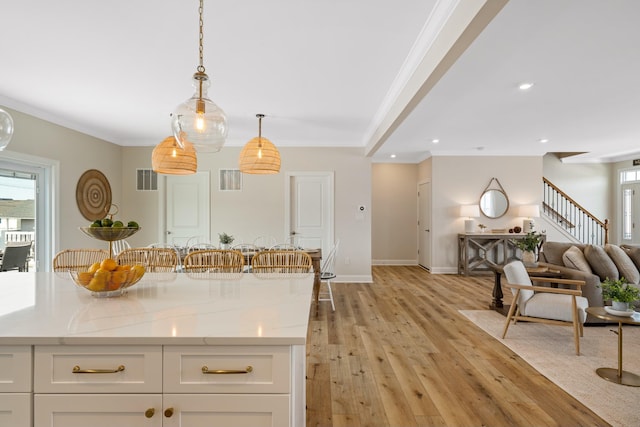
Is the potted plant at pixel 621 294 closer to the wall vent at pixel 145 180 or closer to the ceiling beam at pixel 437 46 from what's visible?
the ceiling beam at pixel 437 46

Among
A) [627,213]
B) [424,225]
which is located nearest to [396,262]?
[424,225]

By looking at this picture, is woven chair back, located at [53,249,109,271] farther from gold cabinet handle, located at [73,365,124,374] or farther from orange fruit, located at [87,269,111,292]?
gold cabinet handle, located at [73,365,124,374]

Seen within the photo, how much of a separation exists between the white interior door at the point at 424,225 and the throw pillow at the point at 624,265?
359 centimetres

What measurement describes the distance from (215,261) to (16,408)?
1.78 metres

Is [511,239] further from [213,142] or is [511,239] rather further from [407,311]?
[213,142]

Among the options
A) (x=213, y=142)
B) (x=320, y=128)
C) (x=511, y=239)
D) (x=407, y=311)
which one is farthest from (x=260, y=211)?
(x=511, y=239)

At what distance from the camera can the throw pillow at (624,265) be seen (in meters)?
3.99

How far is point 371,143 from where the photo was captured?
5523mm

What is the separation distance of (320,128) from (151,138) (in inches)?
126

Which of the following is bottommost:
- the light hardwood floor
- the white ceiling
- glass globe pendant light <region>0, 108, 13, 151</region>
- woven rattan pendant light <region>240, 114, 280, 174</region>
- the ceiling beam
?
the light hardwood floor

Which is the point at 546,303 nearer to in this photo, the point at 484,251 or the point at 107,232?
the point at 107,232

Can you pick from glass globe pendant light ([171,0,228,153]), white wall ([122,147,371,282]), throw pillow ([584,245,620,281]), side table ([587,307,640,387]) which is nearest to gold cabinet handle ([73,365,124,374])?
glass globe pendant light ([171,0,228,153])

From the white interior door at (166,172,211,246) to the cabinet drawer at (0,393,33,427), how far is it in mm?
5381

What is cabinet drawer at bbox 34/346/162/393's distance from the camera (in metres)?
1.18
